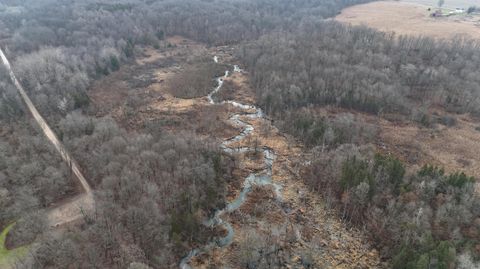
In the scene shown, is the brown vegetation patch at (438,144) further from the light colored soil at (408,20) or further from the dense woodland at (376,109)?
the light colored soil at (408,20)

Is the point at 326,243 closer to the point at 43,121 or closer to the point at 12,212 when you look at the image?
the point at 12,212

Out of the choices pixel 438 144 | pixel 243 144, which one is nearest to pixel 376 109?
pixel 438 144

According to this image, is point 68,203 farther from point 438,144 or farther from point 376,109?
point 438,144

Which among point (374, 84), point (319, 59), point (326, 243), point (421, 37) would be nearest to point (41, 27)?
point (319, 59)

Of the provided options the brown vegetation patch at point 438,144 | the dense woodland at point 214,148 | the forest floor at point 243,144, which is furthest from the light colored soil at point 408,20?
the forest floor at point 243,144

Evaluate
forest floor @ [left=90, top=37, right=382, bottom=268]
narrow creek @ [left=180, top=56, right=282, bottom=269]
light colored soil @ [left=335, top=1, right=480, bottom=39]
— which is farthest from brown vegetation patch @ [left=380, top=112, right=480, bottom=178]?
light colored soil @ [left=335, top=1, right=480, bottom=39]
